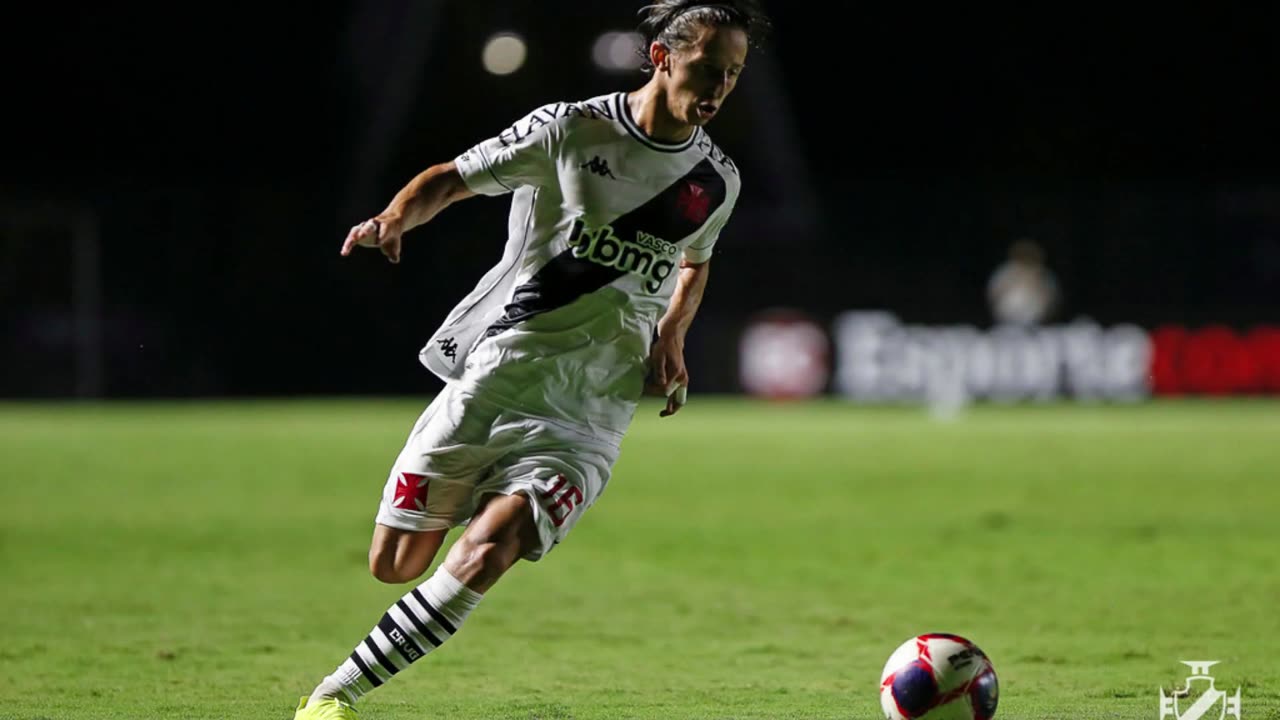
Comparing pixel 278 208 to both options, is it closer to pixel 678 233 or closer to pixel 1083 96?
pixel 1083 96

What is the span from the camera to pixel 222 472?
51.3 feet

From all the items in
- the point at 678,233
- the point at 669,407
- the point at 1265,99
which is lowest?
the point at 669,407

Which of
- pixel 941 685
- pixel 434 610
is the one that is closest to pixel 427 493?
pixel 434 610

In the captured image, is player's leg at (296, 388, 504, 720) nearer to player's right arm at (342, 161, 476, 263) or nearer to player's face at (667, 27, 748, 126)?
player's right arm at (342, 161, 476, 263)

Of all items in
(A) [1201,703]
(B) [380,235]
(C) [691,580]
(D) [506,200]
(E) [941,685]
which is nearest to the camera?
(B) [380,235]

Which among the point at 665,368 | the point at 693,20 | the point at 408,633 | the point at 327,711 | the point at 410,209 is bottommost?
the point at 327,711

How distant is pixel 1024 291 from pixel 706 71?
20774 millimetres

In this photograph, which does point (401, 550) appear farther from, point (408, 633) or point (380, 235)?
point (380, 235)

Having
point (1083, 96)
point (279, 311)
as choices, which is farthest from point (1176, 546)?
point (1083, 96)

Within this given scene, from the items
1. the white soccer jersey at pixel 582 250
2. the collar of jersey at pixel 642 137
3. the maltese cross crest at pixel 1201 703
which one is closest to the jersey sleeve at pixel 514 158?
the white soccer jersey at pixel 582 250

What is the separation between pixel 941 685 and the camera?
495 cm

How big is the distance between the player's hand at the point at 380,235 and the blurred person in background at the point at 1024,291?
21.2 metres

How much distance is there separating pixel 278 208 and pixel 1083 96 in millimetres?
17198

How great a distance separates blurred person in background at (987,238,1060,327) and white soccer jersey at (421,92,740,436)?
2052cm
